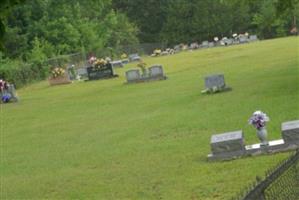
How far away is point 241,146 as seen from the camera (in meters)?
13.4

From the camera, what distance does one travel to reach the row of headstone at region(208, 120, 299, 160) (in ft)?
43.0

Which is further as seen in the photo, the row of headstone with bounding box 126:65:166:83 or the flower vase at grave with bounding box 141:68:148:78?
the flower vase at grave with bounding box 141:68:148:78

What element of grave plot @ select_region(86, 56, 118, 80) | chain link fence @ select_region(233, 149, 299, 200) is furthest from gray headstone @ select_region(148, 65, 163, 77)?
chain link fence @ select_region(233, 149, 299, 200)

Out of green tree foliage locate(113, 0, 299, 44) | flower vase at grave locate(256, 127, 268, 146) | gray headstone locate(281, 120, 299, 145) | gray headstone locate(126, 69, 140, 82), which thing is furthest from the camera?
green tree foliage locate(113, 0, 299, 44)

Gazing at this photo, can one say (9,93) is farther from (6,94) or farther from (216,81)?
(216,81)

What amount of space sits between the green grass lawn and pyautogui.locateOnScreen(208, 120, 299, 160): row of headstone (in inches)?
11.7

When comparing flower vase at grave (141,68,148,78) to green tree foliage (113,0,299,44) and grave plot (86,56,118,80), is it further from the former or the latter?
green tree foliage (113,0,299,44)

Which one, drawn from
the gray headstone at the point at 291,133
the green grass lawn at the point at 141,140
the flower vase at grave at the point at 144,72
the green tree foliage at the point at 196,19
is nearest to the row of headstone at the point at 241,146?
the gray headstone at the point at 291,133

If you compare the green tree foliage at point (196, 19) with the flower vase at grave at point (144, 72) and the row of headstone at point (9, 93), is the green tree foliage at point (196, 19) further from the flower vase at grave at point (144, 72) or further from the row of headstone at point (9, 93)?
the row of headstone at point (9, 93)

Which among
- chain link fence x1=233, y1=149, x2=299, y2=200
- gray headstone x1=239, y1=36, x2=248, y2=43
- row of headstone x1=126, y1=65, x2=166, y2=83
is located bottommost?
gray headstone x1=239, y1=36, x2=248, y2=43

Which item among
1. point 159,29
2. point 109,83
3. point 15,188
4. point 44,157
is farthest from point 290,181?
point 159,29

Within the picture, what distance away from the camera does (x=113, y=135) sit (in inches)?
762

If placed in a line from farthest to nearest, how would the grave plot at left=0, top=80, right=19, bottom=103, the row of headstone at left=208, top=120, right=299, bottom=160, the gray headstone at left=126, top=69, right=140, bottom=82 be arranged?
the gray headstone at left=126, top=69, right=140, bottom=82 → the grave plot at left=0, top=80, right=19, bottom=103 → the row of headstone at left=208, top=120, right=299, bottom=160

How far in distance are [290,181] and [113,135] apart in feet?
39.4
